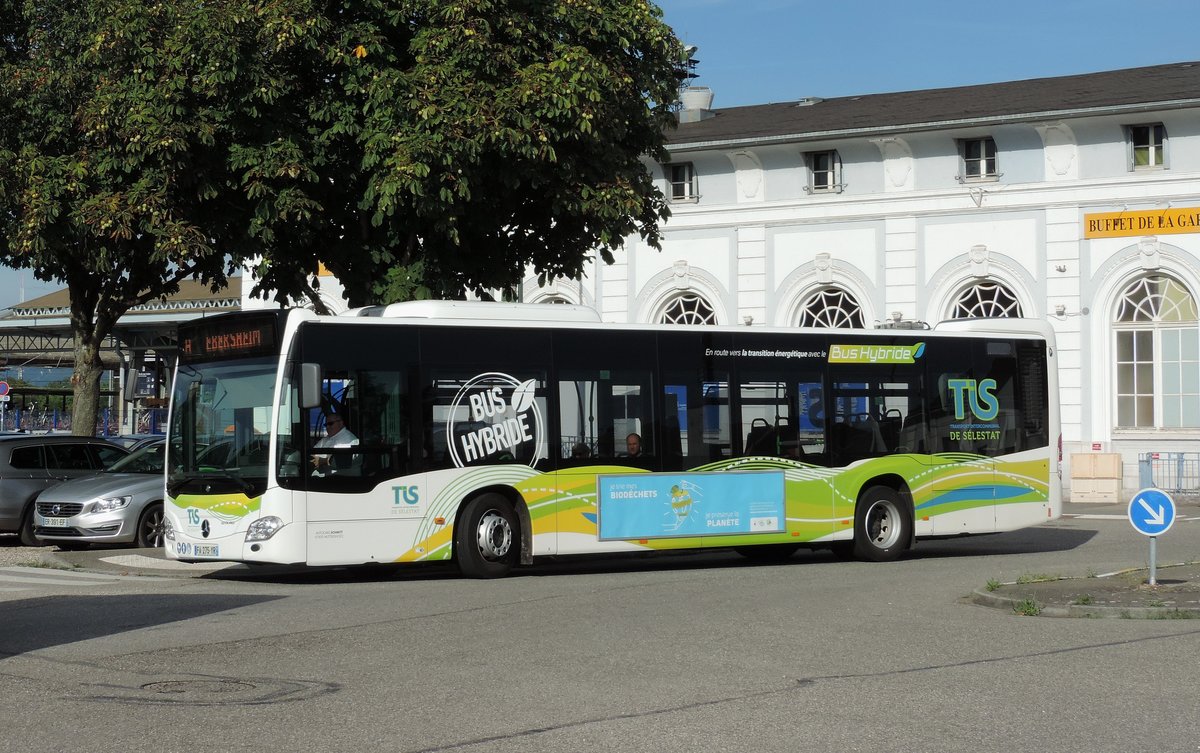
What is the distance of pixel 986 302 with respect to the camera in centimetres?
3731

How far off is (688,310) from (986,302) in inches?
298

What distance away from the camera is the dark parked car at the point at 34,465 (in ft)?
71.1

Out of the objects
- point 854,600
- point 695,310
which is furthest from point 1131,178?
point 854,600

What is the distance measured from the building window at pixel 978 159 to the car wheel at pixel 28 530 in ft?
77.2

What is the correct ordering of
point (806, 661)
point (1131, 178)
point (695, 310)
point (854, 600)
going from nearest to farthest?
point (806, 661), point (854, 600), point (1131, 178), point (695, 310)

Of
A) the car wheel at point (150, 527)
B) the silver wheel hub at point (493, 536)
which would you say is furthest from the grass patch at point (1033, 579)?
the car wheel at point (150, 527)

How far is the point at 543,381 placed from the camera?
17047 mm

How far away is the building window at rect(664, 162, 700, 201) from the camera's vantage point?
1594 inches

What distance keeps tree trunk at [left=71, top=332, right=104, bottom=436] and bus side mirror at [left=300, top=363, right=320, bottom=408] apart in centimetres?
1147

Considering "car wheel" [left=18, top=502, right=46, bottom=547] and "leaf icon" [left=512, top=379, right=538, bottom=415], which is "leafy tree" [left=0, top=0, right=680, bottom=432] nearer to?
"leaf icon" [left=512, top=379, right=538, bottom=415]

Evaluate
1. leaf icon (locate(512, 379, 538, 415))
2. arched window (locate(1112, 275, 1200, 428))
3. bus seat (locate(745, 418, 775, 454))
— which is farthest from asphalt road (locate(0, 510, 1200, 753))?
arched window (locate(1112, 275, 1200, 428))

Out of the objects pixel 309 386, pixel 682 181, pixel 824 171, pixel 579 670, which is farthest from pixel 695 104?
pixel 579 670

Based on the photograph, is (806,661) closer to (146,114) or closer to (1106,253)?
(146,114)

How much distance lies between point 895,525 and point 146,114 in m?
10.3
